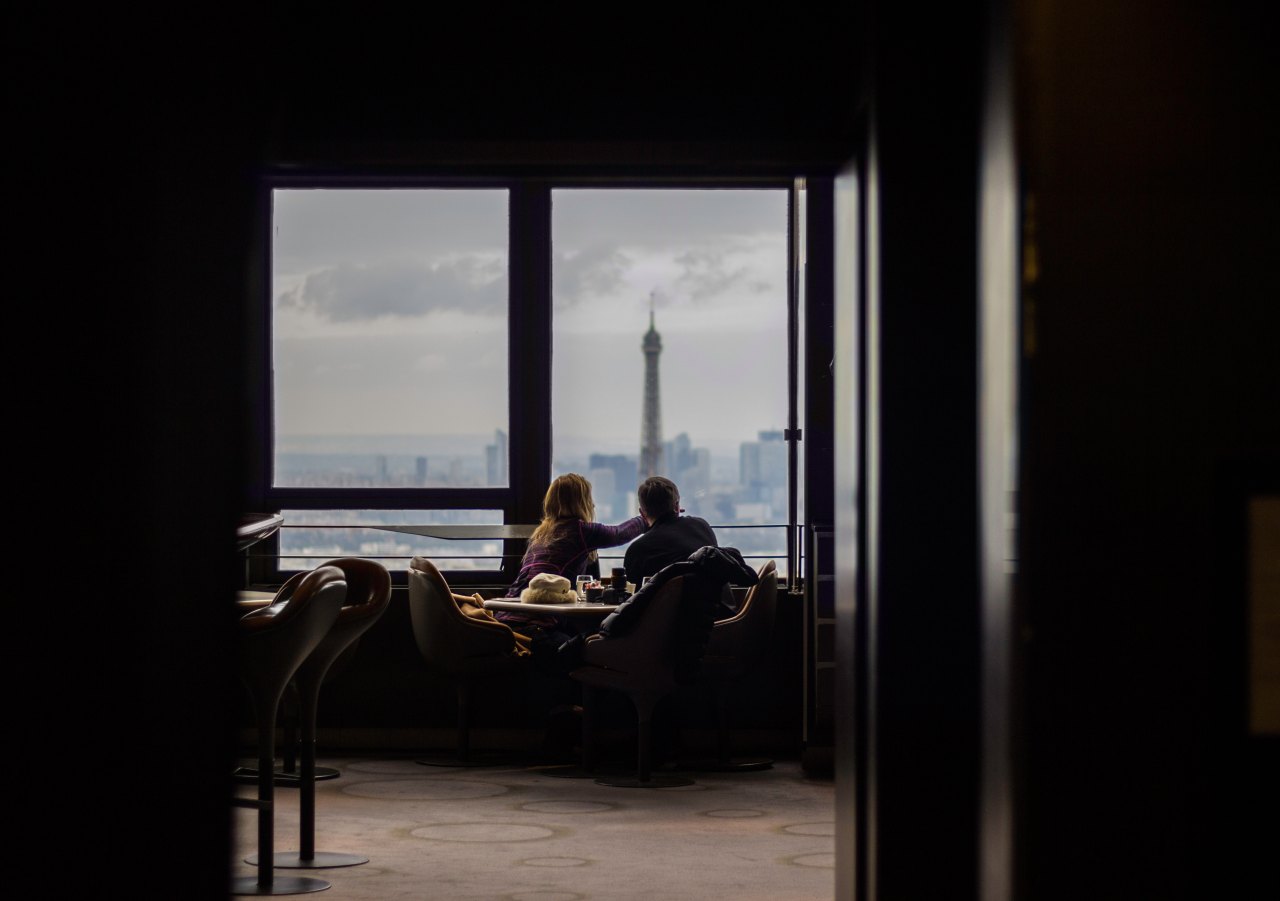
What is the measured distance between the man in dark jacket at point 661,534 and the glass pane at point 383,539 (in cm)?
119

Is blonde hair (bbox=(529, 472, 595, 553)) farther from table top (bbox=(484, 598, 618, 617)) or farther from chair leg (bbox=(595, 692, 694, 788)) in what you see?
chair leg (bbox=(595, 692, 694, 788))

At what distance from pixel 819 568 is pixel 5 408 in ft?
16.0

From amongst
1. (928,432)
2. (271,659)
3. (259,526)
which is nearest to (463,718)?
(259,526)

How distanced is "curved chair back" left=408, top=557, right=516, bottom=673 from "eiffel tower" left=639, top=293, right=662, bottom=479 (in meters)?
1.76

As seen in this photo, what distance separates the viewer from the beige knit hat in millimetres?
6867

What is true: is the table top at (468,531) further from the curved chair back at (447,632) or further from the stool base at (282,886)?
the stool base at (282,886)

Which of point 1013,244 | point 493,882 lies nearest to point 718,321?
point 493,882

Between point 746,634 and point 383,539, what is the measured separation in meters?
2.29

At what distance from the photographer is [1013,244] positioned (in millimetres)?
2314

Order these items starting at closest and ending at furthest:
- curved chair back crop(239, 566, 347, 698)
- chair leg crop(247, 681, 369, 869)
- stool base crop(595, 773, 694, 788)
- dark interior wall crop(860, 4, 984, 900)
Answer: dark interior wall crop(860, 4, 984, 900), curved chair back crop(239, 566, 347, 698), chair leg crop(247, 681, 369, 869), stool base crop(595, 773, 694, 788)

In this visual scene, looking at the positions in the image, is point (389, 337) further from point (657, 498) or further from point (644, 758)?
point (644, 758)

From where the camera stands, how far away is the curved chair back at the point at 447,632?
22.8ft

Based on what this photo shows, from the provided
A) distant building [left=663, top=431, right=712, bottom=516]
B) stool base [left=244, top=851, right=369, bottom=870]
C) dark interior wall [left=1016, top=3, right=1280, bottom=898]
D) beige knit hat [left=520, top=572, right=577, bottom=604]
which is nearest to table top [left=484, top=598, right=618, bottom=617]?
beige knit hat [left=520, top=572, right=577, bottom=604]

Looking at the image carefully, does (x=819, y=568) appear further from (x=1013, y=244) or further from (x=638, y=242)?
(x=1013, y=244)
